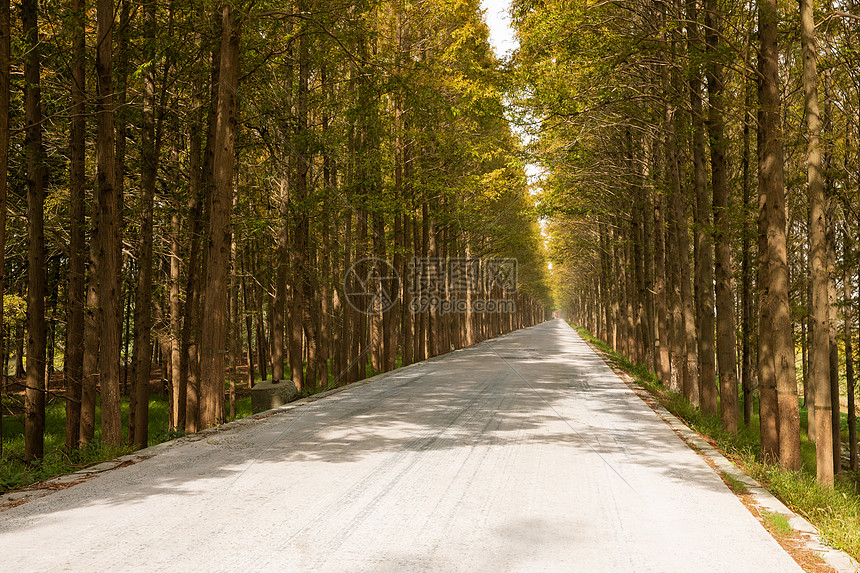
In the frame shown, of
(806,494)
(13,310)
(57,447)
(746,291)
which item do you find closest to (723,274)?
(806,494)

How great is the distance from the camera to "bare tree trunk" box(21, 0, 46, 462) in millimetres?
11070

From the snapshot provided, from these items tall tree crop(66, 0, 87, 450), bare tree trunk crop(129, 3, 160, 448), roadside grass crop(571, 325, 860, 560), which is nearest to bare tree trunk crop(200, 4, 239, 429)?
tall tree crop(66, 0, 87, 450)

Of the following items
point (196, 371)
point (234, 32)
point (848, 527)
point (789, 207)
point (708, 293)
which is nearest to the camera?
point (848, 527)

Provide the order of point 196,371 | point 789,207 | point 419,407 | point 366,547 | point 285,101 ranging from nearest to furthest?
1. point 366,547
2. point 419,407
3. point 196,371
4. point 285,101
5. point 789,207

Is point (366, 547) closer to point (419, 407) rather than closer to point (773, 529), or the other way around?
point (773, 529)

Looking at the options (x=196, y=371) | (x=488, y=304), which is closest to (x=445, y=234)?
(x=488, y=304)

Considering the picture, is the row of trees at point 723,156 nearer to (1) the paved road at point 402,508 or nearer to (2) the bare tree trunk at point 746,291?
(2) the bare tree trunk at point 746,291

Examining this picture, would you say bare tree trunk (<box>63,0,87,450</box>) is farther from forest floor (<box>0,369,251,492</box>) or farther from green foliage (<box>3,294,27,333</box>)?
green foliage (<box>3,294,27,333</box>)

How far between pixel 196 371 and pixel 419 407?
21.5 feet

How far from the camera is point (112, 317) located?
33.2 ft

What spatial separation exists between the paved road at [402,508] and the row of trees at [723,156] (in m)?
2.38

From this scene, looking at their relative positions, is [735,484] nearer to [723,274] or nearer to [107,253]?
[723,274]

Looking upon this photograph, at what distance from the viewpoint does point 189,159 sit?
17.2 meters

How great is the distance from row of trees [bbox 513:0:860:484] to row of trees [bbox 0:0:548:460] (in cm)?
253
